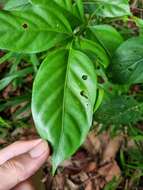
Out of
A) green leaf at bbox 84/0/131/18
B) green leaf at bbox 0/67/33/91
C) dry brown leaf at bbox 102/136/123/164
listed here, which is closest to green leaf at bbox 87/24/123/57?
green leaf at bbox 84/0/131/18

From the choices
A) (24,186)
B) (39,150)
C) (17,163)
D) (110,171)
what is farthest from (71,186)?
(39,150)

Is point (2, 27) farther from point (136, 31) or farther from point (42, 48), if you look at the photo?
point (136, 31)

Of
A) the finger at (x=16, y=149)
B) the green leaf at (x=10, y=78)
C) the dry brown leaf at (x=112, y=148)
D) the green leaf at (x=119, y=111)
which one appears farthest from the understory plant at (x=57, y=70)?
the dry brown leaf at (x=112, y=148)

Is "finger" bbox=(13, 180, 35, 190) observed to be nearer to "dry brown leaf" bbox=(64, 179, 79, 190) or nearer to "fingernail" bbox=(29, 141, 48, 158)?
"fingernail" bbox=(29, 141, 48, 158)

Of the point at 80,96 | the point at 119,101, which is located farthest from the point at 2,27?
the point at 119,101

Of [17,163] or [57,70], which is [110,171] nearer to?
[17,163]

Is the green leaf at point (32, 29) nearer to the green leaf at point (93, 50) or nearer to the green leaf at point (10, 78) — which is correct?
the green leaf at point (93, 50)
